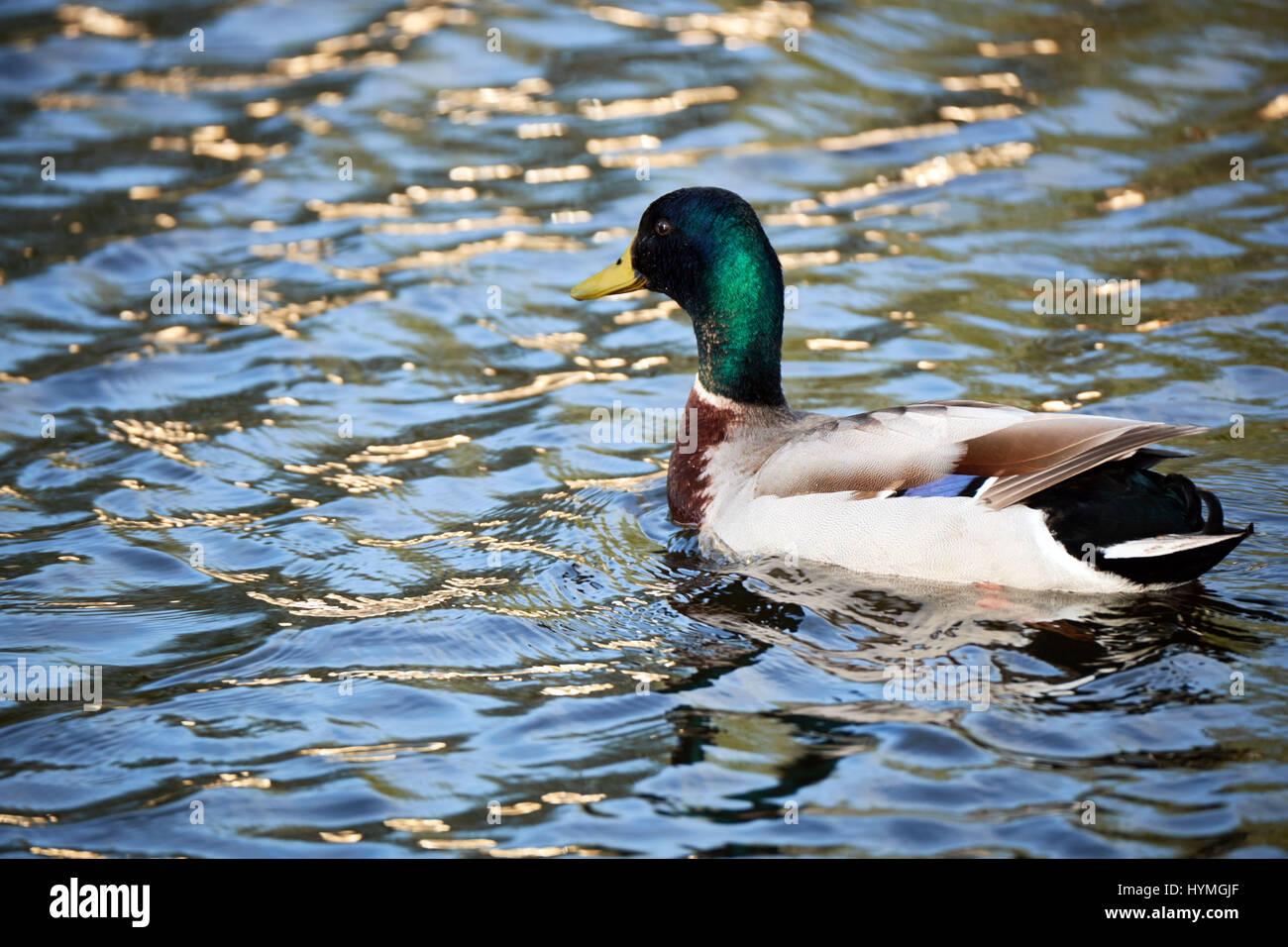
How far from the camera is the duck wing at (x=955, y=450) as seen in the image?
520cm

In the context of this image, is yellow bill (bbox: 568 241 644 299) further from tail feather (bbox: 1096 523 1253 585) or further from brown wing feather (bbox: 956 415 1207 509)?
tail feather (bbox: 1096 523 1253 585)

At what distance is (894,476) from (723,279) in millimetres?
1384

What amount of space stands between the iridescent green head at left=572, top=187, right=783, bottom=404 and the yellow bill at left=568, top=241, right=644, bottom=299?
0.41 ft

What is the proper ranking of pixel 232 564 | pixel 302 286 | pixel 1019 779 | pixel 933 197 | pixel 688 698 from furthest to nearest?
pixel 933 197 → pixel 302 286 → pixel 232 564 → pixel 688 698 → pixel 1019 779

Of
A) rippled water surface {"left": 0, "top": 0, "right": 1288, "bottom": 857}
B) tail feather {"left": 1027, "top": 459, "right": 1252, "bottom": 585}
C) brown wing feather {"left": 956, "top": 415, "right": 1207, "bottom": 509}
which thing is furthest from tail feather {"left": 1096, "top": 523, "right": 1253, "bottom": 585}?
brown wing feather {"left": 956, "top": 415, "right": 1207, "bottom": 509}

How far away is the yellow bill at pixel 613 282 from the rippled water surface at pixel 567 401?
843 millimetres

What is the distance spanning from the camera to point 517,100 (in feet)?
36.9

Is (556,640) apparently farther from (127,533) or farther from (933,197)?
(933,197)

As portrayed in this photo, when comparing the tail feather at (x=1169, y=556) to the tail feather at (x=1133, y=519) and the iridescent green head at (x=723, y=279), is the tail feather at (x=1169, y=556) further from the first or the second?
the iridescent green head at (x=723, y=279)

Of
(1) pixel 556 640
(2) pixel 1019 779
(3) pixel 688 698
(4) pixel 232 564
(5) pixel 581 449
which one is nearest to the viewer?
(2) pixel 1019 779

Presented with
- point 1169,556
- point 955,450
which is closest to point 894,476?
point 955,450

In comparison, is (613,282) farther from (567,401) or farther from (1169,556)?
(1169,556)

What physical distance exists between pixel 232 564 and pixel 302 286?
10.3 ft

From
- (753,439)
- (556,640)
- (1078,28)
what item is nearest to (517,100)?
(1078,28)
